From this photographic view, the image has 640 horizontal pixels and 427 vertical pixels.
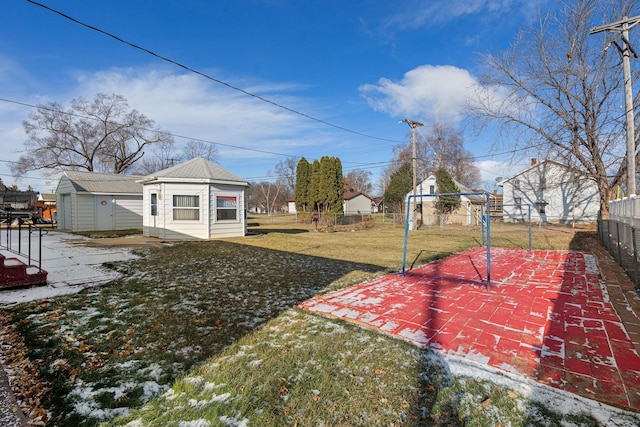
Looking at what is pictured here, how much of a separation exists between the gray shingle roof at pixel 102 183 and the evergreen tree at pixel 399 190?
864 inches

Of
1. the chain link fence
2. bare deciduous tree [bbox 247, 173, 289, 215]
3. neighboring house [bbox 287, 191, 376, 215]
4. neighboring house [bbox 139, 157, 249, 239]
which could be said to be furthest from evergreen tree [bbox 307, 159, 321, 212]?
bare deciduous tree [bbox 247, 173, 289, 215]

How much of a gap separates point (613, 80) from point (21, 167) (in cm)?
4211

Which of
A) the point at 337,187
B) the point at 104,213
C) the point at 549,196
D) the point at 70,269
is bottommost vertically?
the point at 70,269

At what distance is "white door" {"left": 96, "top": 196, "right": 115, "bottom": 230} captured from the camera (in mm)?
17141

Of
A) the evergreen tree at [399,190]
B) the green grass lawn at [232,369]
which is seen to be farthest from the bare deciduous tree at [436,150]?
the green grass lawn at [232,369]

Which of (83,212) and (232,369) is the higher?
(83,212)

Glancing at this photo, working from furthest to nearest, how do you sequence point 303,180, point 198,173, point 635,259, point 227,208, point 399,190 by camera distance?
point 303,180 → point 399,190 → point 227,208 → point 198,173 → point 635,259

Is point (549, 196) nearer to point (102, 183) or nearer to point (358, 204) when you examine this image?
point (358, 204)

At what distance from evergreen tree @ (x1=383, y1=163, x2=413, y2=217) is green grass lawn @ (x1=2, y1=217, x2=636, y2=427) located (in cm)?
2592

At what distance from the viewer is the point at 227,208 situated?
45.3ft

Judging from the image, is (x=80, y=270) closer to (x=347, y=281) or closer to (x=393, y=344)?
(x=347, y=281)

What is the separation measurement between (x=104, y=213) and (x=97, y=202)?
0.72 metres

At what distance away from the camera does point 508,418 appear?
6.91 feet

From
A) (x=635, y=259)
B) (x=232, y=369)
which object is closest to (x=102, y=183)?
(x=232, y=369)
